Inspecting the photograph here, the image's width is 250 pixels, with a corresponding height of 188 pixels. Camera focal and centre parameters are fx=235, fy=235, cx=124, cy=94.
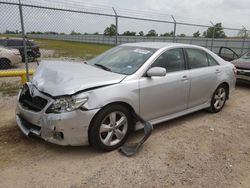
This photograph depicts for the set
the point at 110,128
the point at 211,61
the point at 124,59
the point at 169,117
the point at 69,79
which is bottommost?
the point at 169,117

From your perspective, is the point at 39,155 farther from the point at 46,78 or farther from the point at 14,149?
the point at 46,78

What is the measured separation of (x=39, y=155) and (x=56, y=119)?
2.23 feet

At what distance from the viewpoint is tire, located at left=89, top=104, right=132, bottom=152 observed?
125 inches

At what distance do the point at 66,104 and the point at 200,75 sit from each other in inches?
109

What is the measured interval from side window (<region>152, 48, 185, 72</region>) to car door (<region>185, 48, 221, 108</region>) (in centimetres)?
19

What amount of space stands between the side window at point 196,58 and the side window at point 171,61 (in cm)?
22

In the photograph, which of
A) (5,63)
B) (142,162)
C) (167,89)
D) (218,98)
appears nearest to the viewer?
(142,162)

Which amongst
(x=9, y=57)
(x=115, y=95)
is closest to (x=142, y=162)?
(x=115, y=95)

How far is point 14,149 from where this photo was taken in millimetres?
3402

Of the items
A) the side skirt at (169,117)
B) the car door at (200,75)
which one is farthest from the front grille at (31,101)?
the car door at (200,75)

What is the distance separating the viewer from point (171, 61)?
4.23 meters

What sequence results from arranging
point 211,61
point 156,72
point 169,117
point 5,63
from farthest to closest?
point 5,63
point 211,61
point 169,117
point 156,72

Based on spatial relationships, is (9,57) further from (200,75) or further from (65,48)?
(65,48)

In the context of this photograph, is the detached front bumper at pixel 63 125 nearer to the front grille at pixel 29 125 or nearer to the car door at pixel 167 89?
the front grille at pixel 29 125
